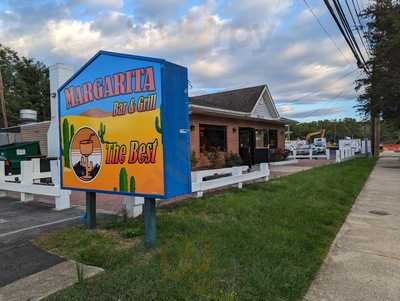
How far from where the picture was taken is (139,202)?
6762 mm

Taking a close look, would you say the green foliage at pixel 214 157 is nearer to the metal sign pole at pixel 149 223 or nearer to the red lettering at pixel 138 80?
the metal sign pole at pixel 149 223

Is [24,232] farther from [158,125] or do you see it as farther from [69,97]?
[158,125]

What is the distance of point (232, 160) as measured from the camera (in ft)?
Result: 63.4

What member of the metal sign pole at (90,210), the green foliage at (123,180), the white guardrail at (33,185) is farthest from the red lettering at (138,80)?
the white guardrail at (33,185)

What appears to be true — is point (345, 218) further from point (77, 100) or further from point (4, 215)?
point (4, 215)

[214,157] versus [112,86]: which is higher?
[112,86]

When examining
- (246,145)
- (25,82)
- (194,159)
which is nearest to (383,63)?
(246,145)

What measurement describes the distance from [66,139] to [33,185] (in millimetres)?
3290

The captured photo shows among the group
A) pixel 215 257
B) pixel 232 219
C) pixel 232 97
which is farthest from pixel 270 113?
pixel 215 257

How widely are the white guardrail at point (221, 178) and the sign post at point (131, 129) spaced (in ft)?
11.8

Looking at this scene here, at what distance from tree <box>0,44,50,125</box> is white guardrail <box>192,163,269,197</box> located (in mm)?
33880

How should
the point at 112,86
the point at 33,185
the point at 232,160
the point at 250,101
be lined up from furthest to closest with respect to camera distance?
1. the point at 250,101
2. the point at 232,160
3. the point at 33,185
4. the point at 112,86

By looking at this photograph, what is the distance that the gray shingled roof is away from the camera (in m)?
→ 21.9

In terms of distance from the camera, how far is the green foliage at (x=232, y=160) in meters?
19.0
